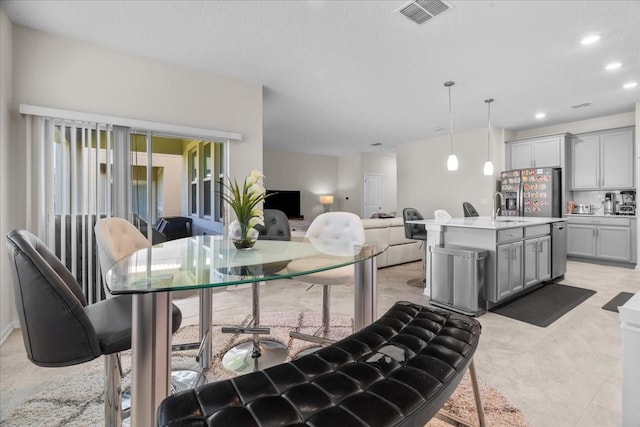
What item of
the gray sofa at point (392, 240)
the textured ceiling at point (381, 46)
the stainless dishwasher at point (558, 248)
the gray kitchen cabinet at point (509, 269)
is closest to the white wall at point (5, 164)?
the textured ceiling at point (381, 46)

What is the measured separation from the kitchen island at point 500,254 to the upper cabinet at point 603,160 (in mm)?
2506

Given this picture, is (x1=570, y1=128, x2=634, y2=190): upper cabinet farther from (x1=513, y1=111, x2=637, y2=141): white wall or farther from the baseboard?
the baseboard

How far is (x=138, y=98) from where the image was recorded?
322 centimetres

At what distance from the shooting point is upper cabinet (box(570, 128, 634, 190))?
5133 millimetres

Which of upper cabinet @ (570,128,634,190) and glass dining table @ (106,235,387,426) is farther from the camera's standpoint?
upper cabinet @ (570,128,634,190)

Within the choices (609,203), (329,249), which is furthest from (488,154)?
(329,249)

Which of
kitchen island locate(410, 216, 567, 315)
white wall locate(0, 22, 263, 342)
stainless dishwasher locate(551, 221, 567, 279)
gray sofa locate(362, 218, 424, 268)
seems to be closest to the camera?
white wall locate(0, 22, 263, 342)

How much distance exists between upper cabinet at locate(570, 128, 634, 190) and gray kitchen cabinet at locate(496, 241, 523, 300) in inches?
141

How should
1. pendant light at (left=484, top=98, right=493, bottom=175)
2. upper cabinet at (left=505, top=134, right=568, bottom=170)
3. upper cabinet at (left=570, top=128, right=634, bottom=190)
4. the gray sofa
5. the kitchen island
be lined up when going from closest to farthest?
the kitchen island, pendant light at (left=484, top=98, right=493, bottom=175), the gray sofa, upper cabinet at (left=570, top=128, right=634, bottom=190), upper cabinet at (left=505, top=134, right=568, bottom=170)

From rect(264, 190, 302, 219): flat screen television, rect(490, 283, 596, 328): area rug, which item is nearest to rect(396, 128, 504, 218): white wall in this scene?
rect(490, 283, 596, 328): area rug

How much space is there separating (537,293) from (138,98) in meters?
5.01

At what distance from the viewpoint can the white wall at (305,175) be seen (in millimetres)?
8898

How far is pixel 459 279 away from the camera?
3004mm

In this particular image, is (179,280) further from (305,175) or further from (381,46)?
(305,175)
